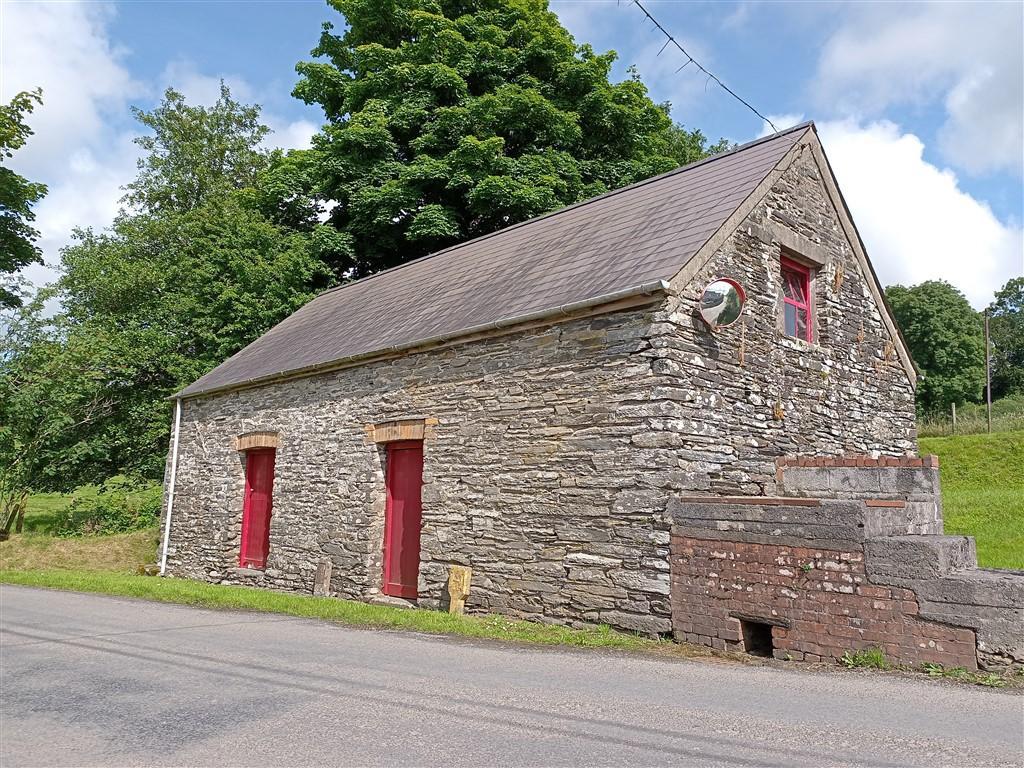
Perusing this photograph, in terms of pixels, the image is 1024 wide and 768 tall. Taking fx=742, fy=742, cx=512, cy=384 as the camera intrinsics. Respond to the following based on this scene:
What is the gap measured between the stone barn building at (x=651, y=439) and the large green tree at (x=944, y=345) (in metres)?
37.6

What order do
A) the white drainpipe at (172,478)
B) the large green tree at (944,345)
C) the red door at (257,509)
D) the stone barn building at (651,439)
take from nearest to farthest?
the stone barn building at (651,439), the red door at (257,509), the white drainpipe at (172,478), the large green tree at (944,345)

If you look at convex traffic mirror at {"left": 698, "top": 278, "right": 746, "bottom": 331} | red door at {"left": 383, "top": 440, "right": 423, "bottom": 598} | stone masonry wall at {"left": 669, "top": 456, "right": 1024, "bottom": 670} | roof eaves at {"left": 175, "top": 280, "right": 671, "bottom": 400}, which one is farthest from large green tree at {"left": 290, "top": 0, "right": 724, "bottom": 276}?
stone masonry wall at {"left": 669, "top": 456, "right": 1024, "bottom": 670}

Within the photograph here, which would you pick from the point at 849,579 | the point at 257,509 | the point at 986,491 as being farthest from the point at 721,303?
the point at 986,491

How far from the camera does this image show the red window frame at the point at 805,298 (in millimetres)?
10523

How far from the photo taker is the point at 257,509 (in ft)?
47.9

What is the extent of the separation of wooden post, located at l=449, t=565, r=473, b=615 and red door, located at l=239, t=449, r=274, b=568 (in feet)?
19.7

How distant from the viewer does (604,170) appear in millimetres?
23531

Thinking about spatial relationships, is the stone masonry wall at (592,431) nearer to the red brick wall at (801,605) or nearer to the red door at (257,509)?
the red brick wall at (801,605)

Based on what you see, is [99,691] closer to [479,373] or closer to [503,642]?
[503,642]

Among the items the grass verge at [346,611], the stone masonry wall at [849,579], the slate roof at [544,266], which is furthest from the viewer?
the slate roof at [544,266]

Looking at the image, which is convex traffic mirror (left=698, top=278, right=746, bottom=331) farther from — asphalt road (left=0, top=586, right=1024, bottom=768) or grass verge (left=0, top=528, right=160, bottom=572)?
grass verge (left=0, top=528, right=160, bottom=572)

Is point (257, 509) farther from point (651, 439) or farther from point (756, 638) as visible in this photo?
point (756, 638)

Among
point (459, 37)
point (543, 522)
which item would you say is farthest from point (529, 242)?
point (459, 37)

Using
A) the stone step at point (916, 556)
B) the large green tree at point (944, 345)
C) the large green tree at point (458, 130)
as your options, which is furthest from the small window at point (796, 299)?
the large green tree at point (944, 345)
